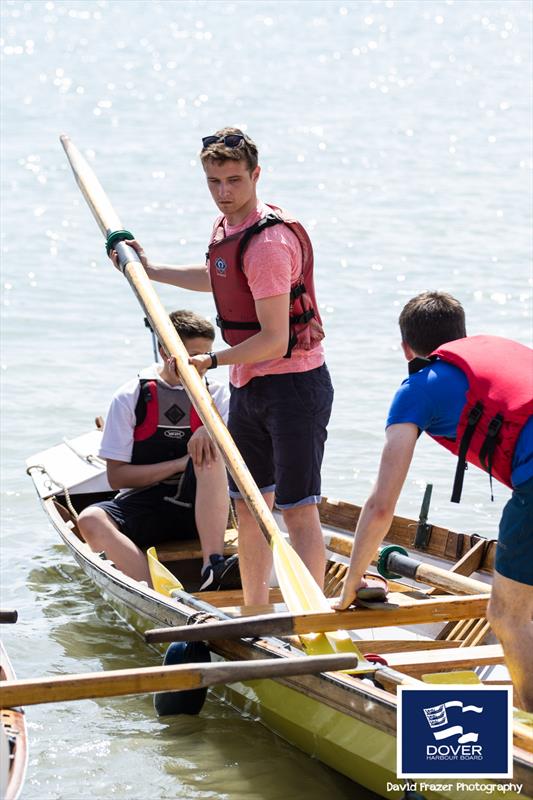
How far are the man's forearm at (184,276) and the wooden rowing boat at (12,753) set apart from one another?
217 centimetres

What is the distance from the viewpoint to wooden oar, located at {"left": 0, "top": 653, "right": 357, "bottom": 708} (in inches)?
164

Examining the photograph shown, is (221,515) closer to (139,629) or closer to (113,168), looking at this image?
(139,629)

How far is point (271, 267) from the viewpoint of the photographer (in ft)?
16.7

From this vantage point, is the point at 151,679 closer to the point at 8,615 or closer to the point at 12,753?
the point at 12,753

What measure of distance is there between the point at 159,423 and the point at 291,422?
1.47 meters

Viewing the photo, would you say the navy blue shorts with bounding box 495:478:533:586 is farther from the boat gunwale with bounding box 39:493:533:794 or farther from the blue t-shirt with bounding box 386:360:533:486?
the boat gunwale with bounding box 39:493:533:794

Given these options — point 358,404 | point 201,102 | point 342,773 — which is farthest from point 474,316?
point 201,102

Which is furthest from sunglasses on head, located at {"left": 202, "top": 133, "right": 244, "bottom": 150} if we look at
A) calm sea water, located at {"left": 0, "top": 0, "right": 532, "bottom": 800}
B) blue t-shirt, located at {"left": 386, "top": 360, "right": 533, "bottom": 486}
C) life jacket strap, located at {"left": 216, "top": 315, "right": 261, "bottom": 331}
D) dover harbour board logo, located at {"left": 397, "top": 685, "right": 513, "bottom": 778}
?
calm sea water, located at {"left": 0, "top": 0, "right": 532, "bottom": 800}

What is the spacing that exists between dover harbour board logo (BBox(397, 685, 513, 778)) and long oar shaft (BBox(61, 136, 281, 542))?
1.02 m

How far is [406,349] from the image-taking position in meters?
4.56

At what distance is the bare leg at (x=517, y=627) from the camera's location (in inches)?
166

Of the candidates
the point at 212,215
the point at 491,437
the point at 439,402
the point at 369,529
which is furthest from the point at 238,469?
the point at 212,215

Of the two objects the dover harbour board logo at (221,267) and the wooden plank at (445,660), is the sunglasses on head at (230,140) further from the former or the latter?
Result: the wooden plank at (445,660)

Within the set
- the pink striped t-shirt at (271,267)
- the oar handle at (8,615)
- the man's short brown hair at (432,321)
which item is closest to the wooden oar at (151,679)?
the oar handle at (8,615)
